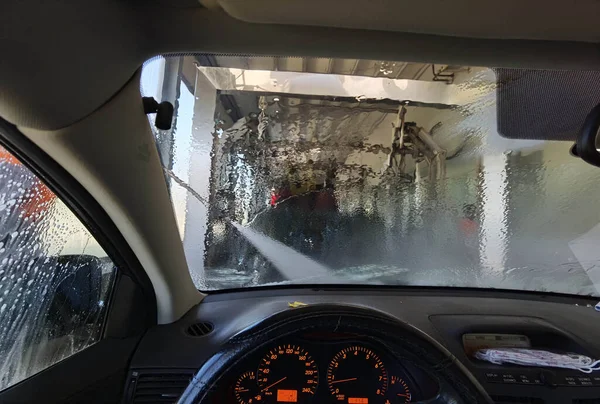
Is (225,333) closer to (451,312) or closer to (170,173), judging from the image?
(170,173)

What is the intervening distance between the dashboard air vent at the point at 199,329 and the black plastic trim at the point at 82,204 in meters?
0.22

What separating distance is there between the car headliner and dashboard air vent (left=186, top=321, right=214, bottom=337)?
952mm

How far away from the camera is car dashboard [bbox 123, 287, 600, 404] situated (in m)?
2.05

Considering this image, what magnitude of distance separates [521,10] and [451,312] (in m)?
2.06

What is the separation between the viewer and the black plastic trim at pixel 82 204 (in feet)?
5.60

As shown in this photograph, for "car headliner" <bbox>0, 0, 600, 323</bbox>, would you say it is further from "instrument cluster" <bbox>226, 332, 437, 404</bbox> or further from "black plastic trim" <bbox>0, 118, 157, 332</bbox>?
"instrument cluster" <bbox>226, 332, 437, 404</bbox>

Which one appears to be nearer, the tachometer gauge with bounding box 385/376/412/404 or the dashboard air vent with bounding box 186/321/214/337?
the tachometer gauge with bounding box 385/376/412/404

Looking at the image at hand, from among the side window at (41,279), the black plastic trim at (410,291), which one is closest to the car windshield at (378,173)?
the black plastic trim at (410,291)

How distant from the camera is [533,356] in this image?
2.70 meters

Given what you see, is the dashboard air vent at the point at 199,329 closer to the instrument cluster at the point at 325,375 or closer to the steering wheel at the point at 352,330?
the instrument cluster at the point at 325,375

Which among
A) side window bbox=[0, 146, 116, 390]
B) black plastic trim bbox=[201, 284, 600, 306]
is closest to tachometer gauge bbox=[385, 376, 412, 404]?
black plastic trim bbox=[201, 284, 600, 306]

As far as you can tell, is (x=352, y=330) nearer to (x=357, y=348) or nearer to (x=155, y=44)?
(x=357, y=348)

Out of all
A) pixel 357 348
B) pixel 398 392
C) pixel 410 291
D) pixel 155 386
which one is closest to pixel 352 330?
pixel 357 348

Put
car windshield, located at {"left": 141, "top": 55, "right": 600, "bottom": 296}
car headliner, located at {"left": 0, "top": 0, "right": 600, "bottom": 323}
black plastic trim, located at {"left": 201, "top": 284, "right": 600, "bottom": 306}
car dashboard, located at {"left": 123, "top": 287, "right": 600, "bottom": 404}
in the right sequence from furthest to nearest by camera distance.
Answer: black plastic trim, located at {"left": 201, "top": 284, "right": 600, "bottom": 306}, car windshield, located at {"left": 141, "top": 55, "right": 600, "bottom": 296}, car dashboard, located at {"left": 123, "top": 287, "right": 600, "bottom": 404}, car headliner, located at {"left": 0, "top": 0, "right": 600, "bottom": 323}
